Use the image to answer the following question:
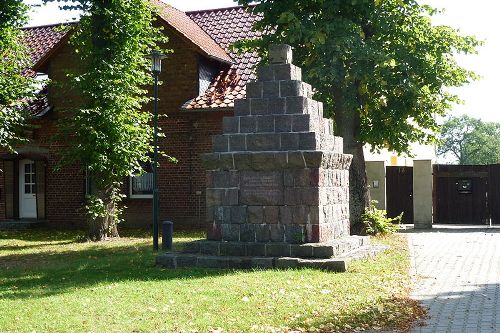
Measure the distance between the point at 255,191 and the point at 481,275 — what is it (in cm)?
427

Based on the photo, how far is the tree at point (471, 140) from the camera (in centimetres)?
9381

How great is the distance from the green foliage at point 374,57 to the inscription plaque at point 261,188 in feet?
17.0

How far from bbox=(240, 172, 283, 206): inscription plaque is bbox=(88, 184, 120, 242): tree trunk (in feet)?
23.9

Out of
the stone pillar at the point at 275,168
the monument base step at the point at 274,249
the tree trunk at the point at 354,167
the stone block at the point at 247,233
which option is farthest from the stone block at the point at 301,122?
the tree trunk at the point at 354,167

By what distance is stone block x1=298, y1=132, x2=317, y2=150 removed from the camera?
12258mm

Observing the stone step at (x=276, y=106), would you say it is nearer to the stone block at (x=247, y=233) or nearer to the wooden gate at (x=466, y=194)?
the stone block at (x=247, y=233)

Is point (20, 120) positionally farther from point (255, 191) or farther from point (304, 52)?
point (255, 191)

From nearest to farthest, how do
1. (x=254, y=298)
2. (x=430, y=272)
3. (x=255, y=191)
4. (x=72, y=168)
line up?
1. (x=254, y=298)
2. (x=430, y=272)
3. (x=255, y=191)
4. (x=72, y=168)

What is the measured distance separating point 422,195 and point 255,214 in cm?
1097

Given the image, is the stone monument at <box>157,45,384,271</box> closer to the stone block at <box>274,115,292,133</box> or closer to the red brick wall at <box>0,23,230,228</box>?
the stone block at <box>274,115,292,133</box>

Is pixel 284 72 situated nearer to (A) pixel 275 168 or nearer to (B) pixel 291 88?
(B) pixel 291 88

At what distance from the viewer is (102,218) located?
19.0 m

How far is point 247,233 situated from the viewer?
12.6 m

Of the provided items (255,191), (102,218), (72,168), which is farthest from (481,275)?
(72,168)
